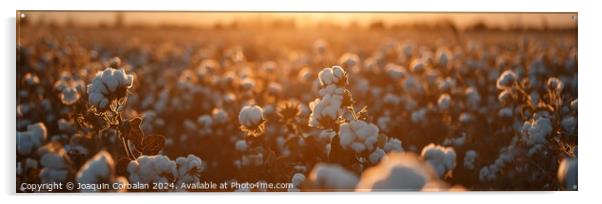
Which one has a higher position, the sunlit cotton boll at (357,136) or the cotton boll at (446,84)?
the cotton boll at (446,84)

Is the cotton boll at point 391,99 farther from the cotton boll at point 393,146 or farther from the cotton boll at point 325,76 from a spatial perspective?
the cotton boll at point 325,76

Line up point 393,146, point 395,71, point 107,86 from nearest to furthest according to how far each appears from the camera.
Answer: point 107,86 < point 393,146 < point 395,71

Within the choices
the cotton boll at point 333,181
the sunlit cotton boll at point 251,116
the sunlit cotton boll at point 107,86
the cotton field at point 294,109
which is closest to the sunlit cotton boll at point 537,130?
the cotton field at point 294,109

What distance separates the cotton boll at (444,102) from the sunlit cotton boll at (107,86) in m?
1.60

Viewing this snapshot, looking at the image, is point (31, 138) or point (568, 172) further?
point (568, 172)

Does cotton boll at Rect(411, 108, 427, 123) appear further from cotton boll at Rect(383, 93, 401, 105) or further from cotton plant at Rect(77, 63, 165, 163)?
cotton plant at Rect(77, 63, 165, 163)

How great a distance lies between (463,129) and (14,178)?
7.64ft

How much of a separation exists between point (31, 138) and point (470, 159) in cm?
226

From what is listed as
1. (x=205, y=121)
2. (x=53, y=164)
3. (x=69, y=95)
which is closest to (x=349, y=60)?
(x=205, y=121)

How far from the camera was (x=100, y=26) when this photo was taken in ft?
14.4

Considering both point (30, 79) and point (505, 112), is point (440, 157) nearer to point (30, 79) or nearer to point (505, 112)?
point (505, 112)

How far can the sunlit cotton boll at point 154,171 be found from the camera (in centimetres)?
437

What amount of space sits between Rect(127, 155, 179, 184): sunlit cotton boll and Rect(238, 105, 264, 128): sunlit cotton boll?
42cm

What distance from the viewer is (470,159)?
4500 millimetres
